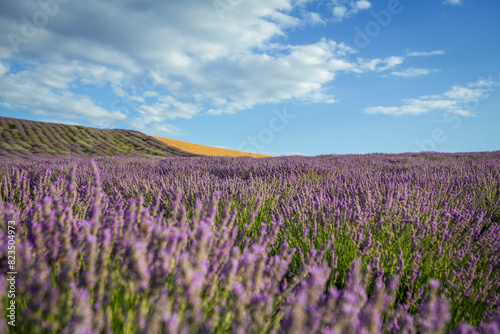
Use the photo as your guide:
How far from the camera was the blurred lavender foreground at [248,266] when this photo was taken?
0.78 metres

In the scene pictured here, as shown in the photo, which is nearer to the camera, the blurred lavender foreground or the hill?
the blurred lavender foreground

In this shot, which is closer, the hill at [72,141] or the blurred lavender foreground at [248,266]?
the blurred lavender foreground at [248,266]

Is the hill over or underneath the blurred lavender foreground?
over

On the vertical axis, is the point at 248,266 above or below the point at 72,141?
below

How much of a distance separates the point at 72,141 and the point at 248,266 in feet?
56.4

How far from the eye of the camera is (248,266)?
103 cm

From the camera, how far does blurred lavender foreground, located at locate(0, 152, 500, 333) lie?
2.56ft

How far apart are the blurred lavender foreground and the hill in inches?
453

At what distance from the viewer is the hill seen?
1325 cm

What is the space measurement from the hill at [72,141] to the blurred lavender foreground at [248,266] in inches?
453

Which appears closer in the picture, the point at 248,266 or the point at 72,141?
the point at 248,266

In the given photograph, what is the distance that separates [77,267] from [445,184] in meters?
4.30

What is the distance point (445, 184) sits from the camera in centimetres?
393

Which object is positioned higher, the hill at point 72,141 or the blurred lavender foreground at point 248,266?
the hill at point 72,141
